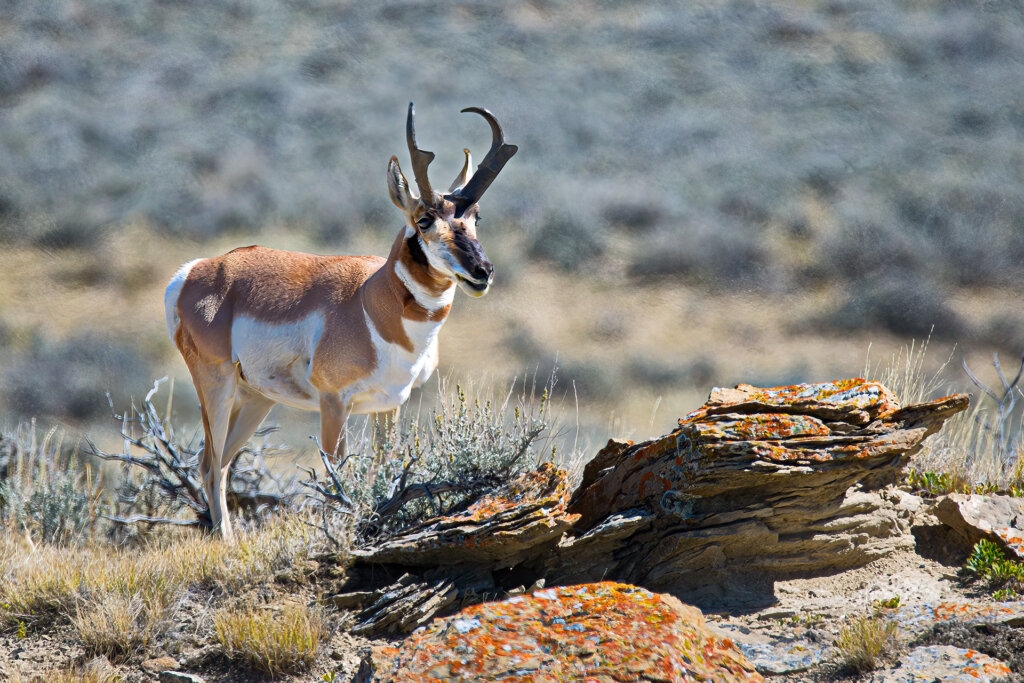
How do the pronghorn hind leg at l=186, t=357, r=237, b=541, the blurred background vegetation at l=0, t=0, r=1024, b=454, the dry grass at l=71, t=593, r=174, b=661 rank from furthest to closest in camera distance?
the blurred background vegetation at l=0, t=0, r=1024, b=454
the pronghorn hind leg at l=186, t=357, r=237, b=541
the dry grass at l=71, t=593, r=174, b=661

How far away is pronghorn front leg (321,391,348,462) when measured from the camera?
20.6 feet

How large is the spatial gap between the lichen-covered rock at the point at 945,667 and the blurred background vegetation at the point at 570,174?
1297 cm

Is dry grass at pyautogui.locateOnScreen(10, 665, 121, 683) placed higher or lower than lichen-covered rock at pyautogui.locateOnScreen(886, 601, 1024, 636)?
lower

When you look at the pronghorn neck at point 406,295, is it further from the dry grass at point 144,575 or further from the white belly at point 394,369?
the dry grass at point 144,575

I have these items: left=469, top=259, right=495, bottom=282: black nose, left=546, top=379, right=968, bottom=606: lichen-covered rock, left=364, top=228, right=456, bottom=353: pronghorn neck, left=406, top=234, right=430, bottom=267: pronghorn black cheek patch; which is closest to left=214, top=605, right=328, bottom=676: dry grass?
left=546, top=379, right=968, bottom=606: lichen-covered rock

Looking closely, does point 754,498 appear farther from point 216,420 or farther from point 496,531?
point 216,420

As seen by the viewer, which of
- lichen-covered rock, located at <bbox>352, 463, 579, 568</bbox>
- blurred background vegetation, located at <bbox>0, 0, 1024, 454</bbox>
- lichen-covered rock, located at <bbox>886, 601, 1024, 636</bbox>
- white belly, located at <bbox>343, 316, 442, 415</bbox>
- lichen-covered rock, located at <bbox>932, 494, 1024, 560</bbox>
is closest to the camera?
lichen-covered rock, located at <bbox>886, 601, 1024, 636</bbox>

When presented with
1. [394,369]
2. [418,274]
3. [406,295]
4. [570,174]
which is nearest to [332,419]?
[394,369]

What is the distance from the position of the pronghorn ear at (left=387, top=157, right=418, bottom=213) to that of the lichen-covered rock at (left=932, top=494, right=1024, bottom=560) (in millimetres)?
3494

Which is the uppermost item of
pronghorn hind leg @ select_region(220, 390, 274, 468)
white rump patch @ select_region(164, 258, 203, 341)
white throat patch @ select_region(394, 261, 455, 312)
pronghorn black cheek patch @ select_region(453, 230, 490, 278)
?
pronghorn black cheek patch @ select_region(453, 230, 490, 278)

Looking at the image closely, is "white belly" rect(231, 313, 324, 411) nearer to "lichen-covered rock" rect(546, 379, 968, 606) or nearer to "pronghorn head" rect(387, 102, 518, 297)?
"pronghorn head" rect(387, 102, 518, 297)

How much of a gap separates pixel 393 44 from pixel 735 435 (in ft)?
74.7

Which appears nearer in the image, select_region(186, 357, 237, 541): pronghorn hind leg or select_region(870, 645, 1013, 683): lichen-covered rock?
select_region(870, 645, 1013, 683): lichen-covered rock

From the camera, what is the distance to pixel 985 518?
5.50 metres
